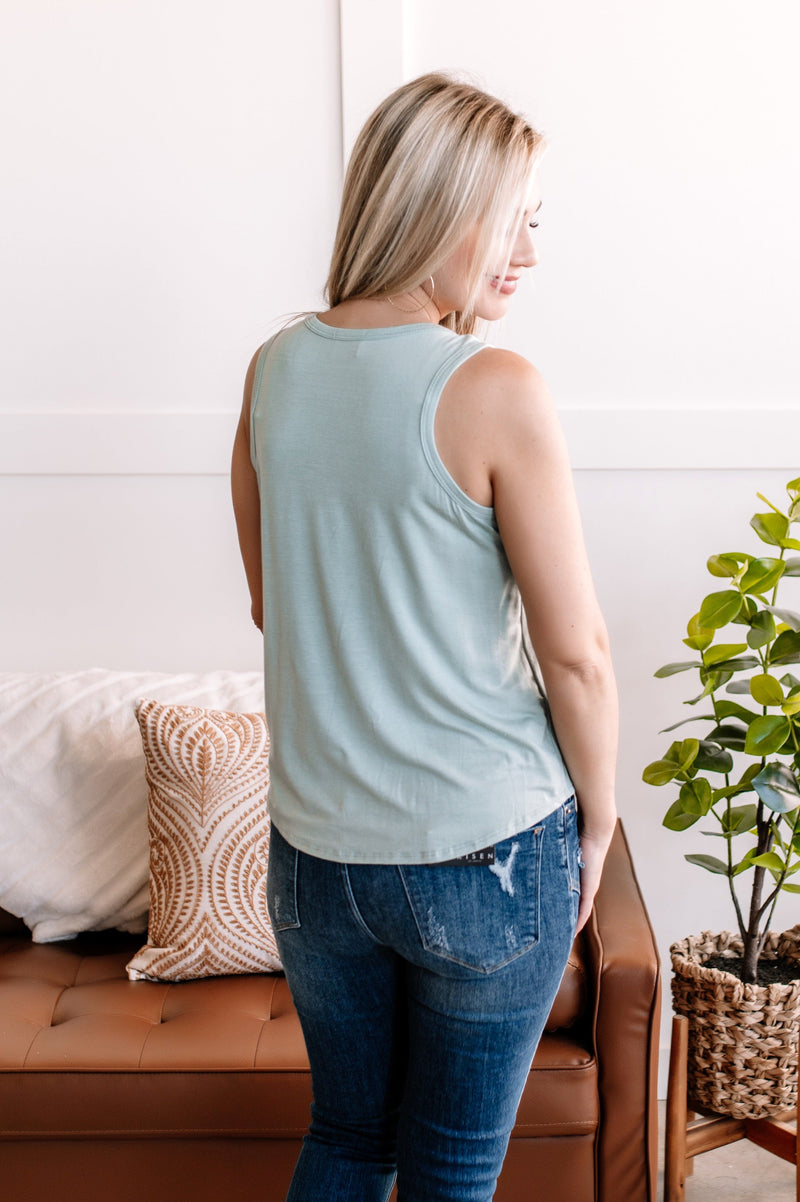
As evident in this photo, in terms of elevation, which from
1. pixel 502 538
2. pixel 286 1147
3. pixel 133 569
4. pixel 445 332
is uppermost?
Answer: pixel 445 332

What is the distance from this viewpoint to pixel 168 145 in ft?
6.94

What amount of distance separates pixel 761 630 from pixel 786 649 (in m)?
0.08

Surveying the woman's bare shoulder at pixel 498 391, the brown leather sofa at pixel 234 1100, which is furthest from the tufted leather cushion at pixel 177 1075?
→ the woman's bare shoulder at pixel 498 391

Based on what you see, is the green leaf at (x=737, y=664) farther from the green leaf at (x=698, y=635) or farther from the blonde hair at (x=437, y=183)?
the blonde hair at (x=437, y=183)

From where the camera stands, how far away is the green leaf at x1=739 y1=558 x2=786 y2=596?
67.9 inches

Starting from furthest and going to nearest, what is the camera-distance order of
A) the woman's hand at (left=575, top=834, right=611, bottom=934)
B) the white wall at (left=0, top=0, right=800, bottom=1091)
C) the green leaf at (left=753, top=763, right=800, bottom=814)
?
1. the white wall at (left=0, top=0, right=800, bottom=1091)
2. the green leaf at (left=753, top=763, right=800, bottom=814)
3. the woman's hand at (left=575, top=834, right=611, bottom=934)

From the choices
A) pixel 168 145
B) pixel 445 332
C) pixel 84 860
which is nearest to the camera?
pixel 445 332

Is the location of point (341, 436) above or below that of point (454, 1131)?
above

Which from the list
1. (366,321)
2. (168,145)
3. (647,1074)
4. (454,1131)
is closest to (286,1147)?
(647,1074)

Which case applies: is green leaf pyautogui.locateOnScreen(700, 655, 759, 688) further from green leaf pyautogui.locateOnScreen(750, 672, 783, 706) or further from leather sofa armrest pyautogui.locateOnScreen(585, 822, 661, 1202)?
leather sofa armrest pyautogui.locateOnScreen(585, 822, 661, 1202)

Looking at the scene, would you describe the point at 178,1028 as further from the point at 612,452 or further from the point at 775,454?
the point at 775,454

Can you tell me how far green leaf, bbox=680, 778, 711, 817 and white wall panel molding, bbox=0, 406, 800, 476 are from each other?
706 millimetres

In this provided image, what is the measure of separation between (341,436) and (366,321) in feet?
0.35

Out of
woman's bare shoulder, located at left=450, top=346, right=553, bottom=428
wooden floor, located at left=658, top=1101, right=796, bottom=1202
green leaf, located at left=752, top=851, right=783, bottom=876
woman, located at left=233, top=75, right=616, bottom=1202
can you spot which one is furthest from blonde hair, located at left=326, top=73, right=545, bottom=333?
wooden floor, located at left=658, top=1101, right=796, bottom=1202
